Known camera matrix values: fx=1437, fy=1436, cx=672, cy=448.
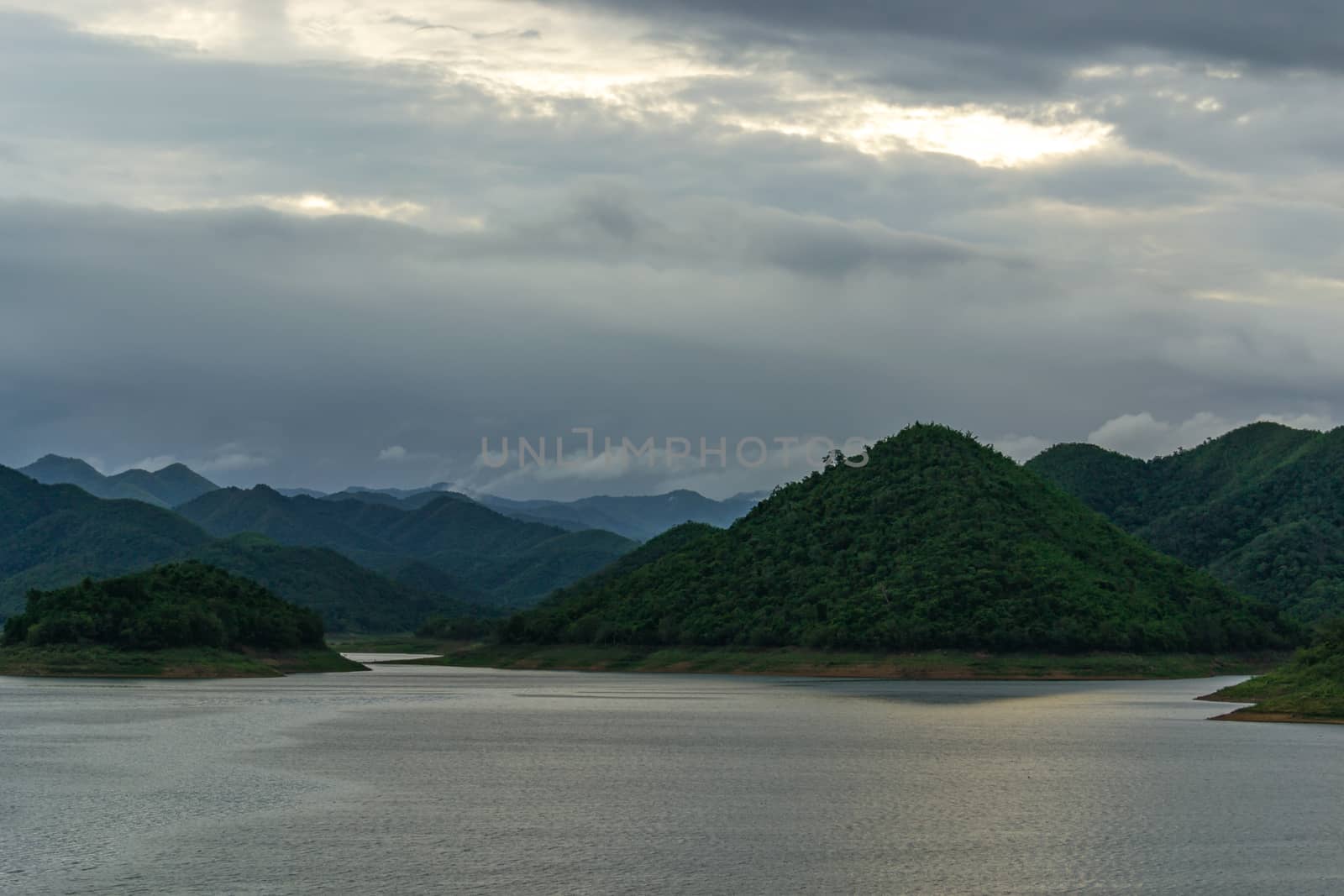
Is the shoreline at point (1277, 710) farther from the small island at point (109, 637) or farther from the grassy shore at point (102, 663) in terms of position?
the small island at point (109, 637)

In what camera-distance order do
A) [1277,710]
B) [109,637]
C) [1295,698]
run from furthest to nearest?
1. [109,637]
2. [1277,710]
3. [1295,698]

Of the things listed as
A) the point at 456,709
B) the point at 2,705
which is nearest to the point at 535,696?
the point at 456,709

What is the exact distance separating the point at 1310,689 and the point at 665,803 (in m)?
67.8

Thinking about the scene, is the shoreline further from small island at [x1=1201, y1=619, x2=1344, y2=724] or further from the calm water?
the calm water

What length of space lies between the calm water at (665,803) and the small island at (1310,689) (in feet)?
7.29

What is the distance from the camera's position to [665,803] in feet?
228

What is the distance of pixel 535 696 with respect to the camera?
160250mm

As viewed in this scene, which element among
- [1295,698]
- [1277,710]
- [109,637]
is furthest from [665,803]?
[109,637]

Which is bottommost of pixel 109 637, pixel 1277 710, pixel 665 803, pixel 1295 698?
pixel 665 803

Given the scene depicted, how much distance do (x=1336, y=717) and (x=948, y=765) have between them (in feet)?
139

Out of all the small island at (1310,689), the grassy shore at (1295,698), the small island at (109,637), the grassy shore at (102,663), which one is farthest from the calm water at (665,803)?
the small island at (109,637)

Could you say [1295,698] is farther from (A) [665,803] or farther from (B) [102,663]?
(B) [102,663]

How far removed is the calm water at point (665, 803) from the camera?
51594 millimetres

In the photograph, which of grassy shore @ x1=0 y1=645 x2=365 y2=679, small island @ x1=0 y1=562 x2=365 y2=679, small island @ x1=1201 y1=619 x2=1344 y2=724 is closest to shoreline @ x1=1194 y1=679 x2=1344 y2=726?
Result: small island @ x1=1201 y1=619 x2=1344 y2=724
